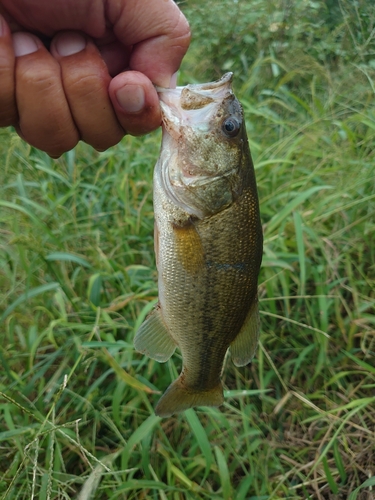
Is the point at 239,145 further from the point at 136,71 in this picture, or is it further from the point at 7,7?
the point at 7,7

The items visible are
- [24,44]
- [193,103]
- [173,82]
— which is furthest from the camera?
[173,82]

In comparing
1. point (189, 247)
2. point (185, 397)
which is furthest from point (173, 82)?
point (185, 397)

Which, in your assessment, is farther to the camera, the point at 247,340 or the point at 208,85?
the point at 247,340

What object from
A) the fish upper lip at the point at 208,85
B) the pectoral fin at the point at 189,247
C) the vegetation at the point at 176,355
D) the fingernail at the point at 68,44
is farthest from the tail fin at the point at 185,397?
the fingernail at the point at 68,44

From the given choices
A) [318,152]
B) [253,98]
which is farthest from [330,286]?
[253,98]

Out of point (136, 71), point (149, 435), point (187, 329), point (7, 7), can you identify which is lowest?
point (149, 435)

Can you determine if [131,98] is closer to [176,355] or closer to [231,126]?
[231,126]

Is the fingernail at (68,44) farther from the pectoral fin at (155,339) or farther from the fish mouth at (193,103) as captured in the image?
the pectoral fin at (155,339)
